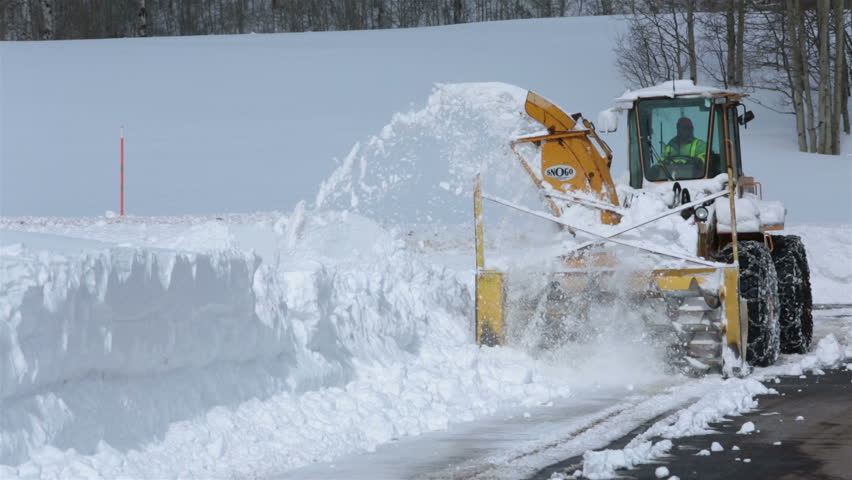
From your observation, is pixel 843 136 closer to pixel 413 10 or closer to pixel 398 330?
pixel 398 330

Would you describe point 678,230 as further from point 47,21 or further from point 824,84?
point 47,21

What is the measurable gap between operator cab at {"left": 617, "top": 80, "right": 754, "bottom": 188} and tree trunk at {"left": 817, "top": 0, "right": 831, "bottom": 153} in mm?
24161

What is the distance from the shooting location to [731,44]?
38.8m

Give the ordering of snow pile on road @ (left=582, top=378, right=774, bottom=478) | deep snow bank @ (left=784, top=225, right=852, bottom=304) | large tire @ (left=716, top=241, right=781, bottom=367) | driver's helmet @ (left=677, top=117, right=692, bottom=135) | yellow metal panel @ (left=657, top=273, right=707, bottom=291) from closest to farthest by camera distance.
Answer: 1. snow pile on road @ (left=582, top=378, right=774, bottom=478)
2. yellow metal panel @ (left=657, top=273, right=707, bottom=291)
3. large tire @ (left=716, top=241, right=781, bottom=367)
4. driver's helmet @ (left=677, top=117, right=692, bottom=135)
5. deep snow bank @ (left=784, top=225, right=852, bottom=304)

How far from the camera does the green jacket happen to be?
1109 centimetres

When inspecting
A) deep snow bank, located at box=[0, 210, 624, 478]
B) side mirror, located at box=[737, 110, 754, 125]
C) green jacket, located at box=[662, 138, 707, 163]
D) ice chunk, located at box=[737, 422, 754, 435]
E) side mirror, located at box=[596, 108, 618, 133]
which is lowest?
ice chunk, located at box=[737, 422, 754, 435]

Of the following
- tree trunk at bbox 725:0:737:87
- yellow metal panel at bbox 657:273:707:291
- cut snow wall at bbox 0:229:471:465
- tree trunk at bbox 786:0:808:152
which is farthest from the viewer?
tree trunk at bbox 725:0:737:87

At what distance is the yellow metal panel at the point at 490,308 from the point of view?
1047cm

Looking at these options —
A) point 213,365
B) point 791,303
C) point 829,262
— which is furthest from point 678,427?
point 829,262

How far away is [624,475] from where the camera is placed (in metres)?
6.00

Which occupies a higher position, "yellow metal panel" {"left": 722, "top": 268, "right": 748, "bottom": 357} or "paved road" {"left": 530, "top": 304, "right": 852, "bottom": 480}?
"yellow metal panel" {"left": 722, "top": 268, "right": 748, "bottom": 357}

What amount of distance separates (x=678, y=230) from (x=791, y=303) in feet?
6.22

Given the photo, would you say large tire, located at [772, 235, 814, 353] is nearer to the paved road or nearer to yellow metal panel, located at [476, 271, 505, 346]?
the paved road

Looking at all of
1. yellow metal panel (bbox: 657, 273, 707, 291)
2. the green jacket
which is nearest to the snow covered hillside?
the green jacket
